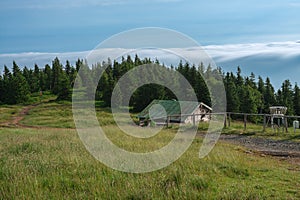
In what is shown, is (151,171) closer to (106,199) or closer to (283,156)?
(106,199)

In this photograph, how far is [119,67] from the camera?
243 feet

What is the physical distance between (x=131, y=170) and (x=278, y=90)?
Answer: 75.3 metres

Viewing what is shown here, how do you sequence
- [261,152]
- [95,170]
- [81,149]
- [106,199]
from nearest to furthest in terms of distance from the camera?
[106,199], [95,170], [81,149], [261,152]

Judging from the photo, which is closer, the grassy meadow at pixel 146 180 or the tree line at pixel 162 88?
the grassy meadow at pixel 146 180

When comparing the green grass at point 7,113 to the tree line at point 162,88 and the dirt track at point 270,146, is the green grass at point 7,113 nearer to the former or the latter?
the tree line at point 162,88

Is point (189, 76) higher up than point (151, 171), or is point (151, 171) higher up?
point (189, 76)

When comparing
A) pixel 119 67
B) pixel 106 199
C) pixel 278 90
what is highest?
pixel 119 67

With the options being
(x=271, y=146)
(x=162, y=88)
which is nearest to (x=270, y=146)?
(x=271, y=146)

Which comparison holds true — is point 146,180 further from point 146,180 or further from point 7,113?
point 7,113

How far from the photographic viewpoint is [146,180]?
6.98m

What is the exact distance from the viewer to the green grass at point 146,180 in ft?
20.4

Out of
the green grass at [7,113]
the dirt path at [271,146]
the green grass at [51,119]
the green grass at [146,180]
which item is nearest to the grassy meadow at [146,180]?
the green grass at [146,180]

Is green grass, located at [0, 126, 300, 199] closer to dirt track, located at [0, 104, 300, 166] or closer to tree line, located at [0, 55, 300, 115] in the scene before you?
dirt track, located at [0, 104, 300, 166]

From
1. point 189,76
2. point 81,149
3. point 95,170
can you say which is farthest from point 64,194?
point 189,76
